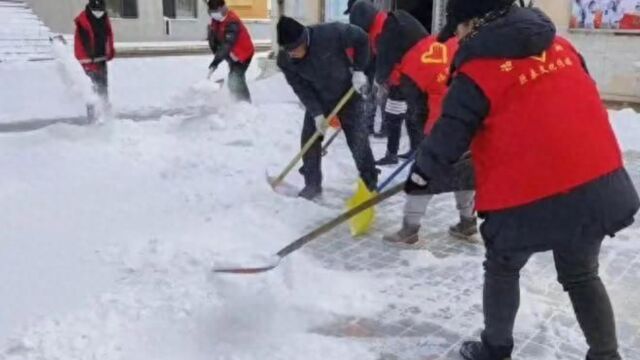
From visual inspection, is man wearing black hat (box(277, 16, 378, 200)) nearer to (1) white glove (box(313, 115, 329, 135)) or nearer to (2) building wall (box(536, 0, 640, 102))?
(1) white glove (box(313, 115, 329, 135))

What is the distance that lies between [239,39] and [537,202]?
6569 mm

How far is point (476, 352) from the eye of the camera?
2.76 m

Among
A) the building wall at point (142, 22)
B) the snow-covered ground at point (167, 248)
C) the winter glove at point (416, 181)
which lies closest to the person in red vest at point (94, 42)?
the snow-covered ground at point (167, 248)

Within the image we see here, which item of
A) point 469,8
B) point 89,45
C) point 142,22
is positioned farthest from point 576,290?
point 142,22

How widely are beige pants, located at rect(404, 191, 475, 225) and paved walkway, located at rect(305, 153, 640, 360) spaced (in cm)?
19

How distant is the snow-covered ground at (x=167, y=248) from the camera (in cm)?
295

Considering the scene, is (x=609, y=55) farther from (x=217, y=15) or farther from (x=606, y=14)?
(x=217, y=15)

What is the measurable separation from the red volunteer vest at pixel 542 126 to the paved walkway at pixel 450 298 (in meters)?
1.02

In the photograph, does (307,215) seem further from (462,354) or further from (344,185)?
(462,354)

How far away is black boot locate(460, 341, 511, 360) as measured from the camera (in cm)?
270

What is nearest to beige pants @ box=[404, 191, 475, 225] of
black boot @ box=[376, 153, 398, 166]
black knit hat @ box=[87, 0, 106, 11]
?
black boot @ box=[376, 153, 398, 166]

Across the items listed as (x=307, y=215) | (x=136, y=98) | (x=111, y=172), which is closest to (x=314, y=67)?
(x=307, y=215)

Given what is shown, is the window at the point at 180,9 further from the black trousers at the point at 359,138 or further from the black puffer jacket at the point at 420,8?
the black trousers at the point at 359,138

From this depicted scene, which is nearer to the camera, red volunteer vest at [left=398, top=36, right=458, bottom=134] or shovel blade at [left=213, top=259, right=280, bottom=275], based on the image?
shovel blade at [left=213, top=259, right=280, bottom=275]
